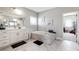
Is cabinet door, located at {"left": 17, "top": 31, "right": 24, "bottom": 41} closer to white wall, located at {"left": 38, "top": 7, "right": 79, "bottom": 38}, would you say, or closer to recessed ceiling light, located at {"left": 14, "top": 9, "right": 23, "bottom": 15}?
recessed ceiling light, located at {"left": 14, "top": 9, "right": 23, "bottom": 15}

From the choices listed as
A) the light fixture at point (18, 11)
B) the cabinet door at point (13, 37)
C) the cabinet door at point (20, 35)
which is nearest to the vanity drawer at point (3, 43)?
the cabinet door at point (13, 37)

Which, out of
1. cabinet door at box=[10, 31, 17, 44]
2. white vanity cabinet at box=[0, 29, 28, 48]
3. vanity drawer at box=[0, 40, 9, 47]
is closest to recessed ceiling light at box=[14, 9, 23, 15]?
white vanity cabinet at box=[0, 29, 28, 48]

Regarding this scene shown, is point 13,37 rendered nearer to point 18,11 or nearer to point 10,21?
point 10,21

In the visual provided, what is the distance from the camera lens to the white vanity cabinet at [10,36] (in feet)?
7.69

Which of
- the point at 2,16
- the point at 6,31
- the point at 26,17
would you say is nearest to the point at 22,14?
the point at 26,17

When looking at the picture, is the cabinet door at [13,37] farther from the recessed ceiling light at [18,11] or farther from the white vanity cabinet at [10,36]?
the recessed ceiling light at [18,11]

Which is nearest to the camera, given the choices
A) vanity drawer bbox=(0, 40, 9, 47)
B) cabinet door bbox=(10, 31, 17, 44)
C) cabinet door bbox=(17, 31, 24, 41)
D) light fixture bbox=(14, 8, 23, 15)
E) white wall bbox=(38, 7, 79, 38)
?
vanity drawer bbox=(0, 40, 9, 47)

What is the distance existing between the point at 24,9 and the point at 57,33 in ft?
10.4

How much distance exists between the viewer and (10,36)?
2.68 metres

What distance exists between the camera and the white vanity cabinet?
2343 mm

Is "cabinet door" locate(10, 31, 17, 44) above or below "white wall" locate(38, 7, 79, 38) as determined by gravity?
below

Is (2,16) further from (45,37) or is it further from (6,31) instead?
(45,37)

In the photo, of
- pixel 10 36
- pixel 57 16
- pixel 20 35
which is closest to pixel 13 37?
pixel 10 36

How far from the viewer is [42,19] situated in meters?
5.02
